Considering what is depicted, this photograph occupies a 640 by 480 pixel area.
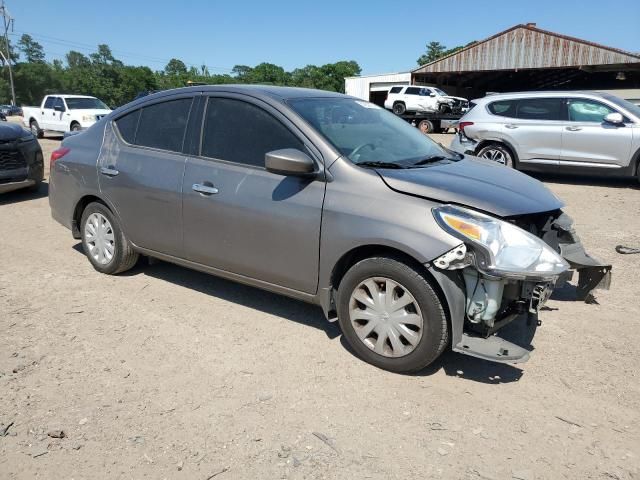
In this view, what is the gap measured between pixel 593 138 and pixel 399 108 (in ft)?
63.5

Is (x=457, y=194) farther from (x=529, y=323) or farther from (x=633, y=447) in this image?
(x=633, y=447)

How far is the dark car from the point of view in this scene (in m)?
8.15

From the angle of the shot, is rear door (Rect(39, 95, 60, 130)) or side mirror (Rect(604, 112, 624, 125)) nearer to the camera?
side mirror (Rect(604, 112, 624, 125))

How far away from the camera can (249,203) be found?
3.80 m

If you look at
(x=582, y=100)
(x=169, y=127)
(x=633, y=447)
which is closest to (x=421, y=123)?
(x=582, y=100)

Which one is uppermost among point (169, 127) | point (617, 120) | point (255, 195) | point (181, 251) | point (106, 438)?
point (617, 120)

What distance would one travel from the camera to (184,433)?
110 inches

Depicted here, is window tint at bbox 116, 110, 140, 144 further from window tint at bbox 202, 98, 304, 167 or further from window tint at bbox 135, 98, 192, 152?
window tint at bbox 202, 98, 304, 167

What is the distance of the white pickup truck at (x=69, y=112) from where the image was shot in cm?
1817

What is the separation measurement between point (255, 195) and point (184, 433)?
5.55 feet

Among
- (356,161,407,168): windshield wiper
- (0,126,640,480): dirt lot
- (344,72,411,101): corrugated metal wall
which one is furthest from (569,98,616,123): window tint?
(344,72,411,101): corrugated metal wall

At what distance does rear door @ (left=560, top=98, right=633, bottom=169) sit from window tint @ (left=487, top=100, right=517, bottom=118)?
3.32ft

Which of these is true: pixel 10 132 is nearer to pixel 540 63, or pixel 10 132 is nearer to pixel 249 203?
pixel 249 203

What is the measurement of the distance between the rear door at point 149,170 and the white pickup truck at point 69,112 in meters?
14.6
